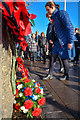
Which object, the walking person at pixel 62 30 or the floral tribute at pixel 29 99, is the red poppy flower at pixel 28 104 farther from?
the walking person at pixel 62 30

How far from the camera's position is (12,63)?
4.32 feet

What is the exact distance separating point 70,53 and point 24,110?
1879 mm

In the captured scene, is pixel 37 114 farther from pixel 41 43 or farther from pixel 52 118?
pixel 41 43

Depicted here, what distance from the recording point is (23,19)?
0.85 metres

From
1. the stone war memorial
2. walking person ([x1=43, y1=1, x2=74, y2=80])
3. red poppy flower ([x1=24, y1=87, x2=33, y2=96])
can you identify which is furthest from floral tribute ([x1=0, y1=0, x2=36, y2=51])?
walking person ([x1=43, y1=1, x2=74, y2=80])

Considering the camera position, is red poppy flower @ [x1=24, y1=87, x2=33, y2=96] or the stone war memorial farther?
red poppy flower @ [x1=24, y1=87, x2=33, y2=96]

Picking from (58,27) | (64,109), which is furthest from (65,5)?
(64,109)

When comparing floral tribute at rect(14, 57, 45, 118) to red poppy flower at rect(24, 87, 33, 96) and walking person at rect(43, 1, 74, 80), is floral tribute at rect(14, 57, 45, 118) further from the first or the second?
walking person at rect(43, 1, 74, 80)

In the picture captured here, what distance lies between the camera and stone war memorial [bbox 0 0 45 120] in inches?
30.5

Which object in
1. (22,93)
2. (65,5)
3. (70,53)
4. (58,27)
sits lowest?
(22,93)

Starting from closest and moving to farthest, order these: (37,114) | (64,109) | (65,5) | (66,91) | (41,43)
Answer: (37,114)
(64,109)
(66,91)
(41,43)
(65,5)

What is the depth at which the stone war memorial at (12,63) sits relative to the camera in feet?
2.54

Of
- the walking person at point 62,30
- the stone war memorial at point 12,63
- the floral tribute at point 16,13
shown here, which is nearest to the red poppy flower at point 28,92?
the stone war memorial at point 12,63

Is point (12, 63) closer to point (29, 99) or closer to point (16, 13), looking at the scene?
point (29, 99)
